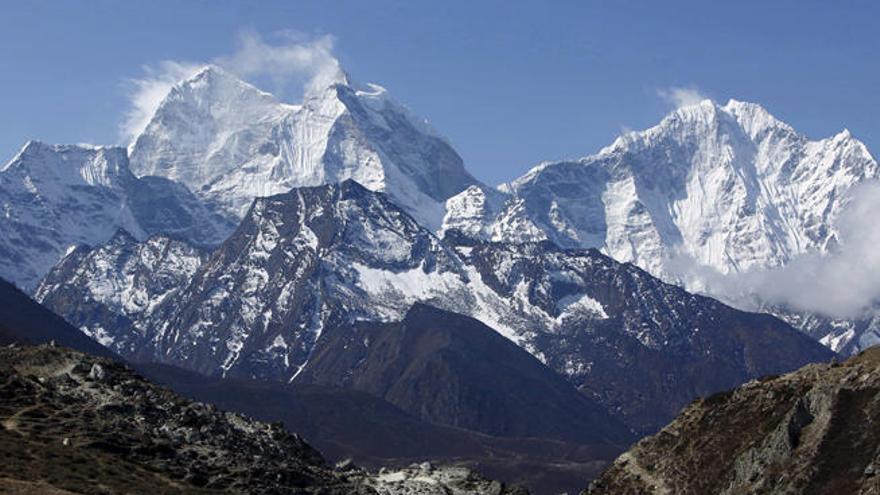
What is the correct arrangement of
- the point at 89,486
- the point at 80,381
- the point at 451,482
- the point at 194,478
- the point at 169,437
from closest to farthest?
1. the point at 89,486
2. the point at 194,478
3. the point at 169,437
4. the point at 80,381
5. the point at 451,482

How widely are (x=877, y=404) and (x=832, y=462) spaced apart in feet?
35.1

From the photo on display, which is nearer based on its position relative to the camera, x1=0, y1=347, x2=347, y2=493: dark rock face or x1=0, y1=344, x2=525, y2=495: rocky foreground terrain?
x1=0, y1=344, x2=525, y2=495: rocky foreground terrain

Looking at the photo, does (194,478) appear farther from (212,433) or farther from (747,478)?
(747,478)

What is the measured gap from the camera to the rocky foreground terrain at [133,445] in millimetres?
140125

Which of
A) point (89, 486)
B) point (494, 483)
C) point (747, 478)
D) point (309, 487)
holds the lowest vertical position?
point (89, 486)

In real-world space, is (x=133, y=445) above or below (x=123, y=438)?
below

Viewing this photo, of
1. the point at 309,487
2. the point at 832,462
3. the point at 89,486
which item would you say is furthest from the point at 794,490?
the point at 89,486

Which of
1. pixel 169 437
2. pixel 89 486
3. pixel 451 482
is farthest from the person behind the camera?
pixel 451 482

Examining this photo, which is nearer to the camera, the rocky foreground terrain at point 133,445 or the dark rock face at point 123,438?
the rocky foreground terrain at point 133,445

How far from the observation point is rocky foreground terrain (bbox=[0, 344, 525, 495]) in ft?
460

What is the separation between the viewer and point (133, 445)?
153 meters

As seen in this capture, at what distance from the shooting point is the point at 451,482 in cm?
18462

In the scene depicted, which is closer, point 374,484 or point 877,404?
point 374,484

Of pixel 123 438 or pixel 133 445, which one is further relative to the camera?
pixel 123 438
